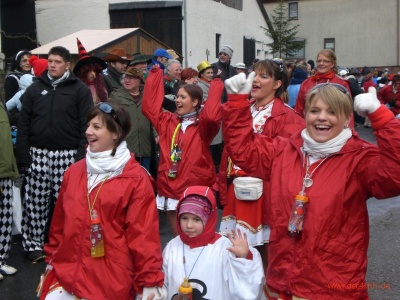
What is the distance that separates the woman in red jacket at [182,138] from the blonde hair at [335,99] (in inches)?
75.0

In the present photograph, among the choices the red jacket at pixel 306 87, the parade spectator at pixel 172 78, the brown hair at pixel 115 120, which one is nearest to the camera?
the brown hair at pixel 115 120

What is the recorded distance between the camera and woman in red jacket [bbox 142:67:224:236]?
16.3ft

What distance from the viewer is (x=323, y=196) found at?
2.79 m

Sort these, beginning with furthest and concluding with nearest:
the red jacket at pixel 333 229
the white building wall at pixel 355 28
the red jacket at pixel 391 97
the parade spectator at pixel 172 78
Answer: the white building wall at pixel 355 28, the red jacket at pixel 391 97, the parade spectator at pixel 172 78, the red jacket at pixel 333 229

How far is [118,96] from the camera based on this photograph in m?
6.63

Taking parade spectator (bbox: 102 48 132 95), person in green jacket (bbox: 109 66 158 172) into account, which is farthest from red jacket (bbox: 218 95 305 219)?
parade spectator (bbox: 102 48 132 95)

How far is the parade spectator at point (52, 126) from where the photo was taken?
5516mm

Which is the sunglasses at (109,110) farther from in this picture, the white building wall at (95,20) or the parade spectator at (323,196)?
the white building wall at (95,20)

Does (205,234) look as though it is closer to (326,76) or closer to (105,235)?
(105,235)

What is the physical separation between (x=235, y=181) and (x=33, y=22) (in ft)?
81.6

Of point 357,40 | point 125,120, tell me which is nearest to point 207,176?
point 125,120

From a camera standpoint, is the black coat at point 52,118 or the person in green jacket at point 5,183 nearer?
the person in green jacket at point 5,183

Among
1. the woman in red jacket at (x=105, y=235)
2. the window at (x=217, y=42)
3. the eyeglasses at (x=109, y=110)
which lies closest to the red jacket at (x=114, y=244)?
the woman in red jacket at (x=105, y=235)

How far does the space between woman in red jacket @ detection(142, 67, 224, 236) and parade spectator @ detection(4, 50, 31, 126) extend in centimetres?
229
